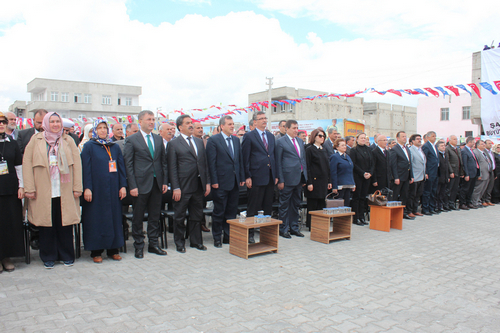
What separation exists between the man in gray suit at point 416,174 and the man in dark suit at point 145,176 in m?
6.55

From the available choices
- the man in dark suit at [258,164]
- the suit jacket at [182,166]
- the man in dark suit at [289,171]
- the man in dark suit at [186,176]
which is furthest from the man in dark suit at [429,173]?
the suit jacket at [182,166]

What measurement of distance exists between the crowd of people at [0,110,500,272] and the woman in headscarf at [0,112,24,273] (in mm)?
11

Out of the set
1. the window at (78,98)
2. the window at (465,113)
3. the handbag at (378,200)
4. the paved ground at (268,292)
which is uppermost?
the window at (78,98)

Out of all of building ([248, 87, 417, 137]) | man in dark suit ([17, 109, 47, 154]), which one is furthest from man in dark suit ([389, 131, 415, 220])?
building ([248, 87, 417, 137])

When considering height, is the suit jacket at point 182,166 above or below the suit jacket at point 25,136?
below

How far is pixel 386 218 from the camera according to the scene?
23.6 ft

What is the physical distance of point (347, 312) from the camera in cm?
340

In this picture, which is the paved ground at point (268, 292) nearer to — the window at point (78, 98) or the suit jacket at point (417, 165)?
the suit jacket at point (417, 165)

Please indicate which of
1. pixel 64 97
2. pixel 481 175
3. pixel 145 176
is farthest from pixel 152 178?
pixel 64 97

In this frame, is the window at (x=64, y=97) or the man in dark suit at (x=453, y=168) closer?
the man in dark suit at (x=453, y=168)

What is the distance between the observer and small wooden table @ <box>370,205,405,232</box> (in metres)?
7.18

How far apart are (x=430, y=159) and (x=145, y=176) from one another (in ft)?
25.3

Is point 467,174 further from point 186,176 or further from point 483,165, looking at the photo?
point 186,176

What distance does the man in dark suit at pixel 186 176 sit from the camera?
5418 millimetres
